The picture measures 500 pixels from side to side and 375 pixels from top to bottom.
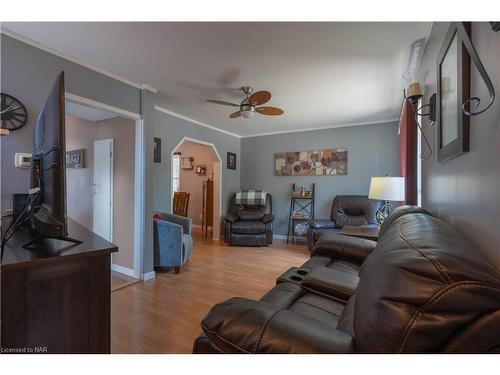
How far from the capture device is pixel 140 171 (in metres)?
2.84

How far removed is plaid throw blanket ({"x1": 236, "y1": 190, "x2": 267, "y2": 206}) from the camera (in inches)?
194

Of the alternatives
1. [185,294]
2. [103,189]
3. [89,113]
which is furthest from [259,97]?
[103,189]

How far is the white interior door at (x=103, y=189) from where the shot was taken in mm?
3143

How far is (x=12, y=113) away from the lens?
6.08 feet

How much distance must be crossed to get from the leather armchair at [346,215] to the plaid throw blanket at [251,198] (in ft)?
3.83

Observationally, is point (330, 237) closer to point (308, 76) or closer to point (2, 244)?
point (308, 76)

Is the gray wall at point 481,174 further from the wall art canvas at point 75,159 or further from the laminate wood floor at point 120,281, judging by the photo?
the wall art canvas at point 75,159

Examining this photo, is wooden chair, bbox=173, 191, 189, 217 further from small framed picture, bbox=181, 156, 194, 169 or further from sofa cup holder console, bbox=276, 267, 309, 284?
sofa cup holder console, bbox=276, 267, 309, 284

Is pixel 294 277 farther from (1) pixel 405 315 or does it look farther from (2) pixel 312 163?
(2) pixel 312 163

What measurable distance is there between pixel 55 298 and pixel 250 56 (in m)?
2.18

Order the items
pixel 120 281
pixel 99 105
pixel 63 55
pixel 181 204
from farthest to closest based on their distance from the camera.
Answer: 1. pixel 181 204
2. pixel 120 281
3. pixel 99 105
4. pixel 63 55

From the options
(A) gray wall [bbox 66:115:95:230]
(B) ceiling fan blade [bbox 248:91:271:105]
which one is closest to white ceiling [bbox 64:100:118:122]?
(A) gray wall [bbox 66:115:95:230]

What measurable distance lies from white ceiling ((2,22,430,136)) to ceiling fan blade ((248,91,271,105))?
254 mm

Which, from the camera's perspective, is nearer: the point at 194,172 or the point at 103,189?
the point at 103,189
